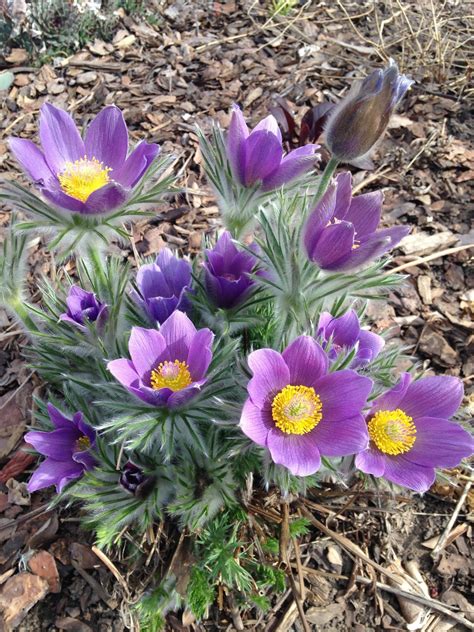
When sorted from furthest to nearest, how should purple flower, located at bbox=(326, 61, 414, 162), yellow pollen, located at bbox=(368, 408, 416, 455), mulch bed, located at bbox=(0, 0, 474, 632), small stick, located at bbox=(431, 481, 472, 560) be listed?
small stick, located at bbox=(431, 481, 472, 560) < mulch bed, located at bbox=(0, 0, 474, 632) < yellow pollen, located at bbox=(368, 408, 416, 455) < purple flower, located at bbox=(326, 61, 414, 162)

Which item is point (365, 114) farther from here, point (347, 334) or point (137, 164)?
point (137, 164)

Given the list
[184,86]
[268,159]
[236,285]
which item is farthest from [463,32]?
[236,285]

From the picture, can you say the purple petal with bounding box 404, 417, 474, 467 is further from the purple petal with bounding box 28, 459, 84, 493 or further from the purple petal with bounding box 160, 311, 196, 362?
the purple petal with bounding box 28, 459, 84, 493

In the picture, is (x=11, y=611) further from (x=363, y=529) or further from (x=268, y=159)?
(x=268, y=159)

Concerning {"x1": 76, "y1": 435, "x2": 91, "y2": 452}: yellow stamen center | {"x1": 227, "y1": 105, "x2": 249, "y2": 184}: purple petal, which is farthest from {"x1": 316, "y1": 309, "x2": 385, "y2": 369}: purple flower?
{"x1": 76, "y1": 435, "x2": 91, "y2": 452}: yellow stamen center

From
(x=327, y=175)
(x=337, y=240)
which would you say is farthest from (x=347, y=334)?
(x=327, y=175)
